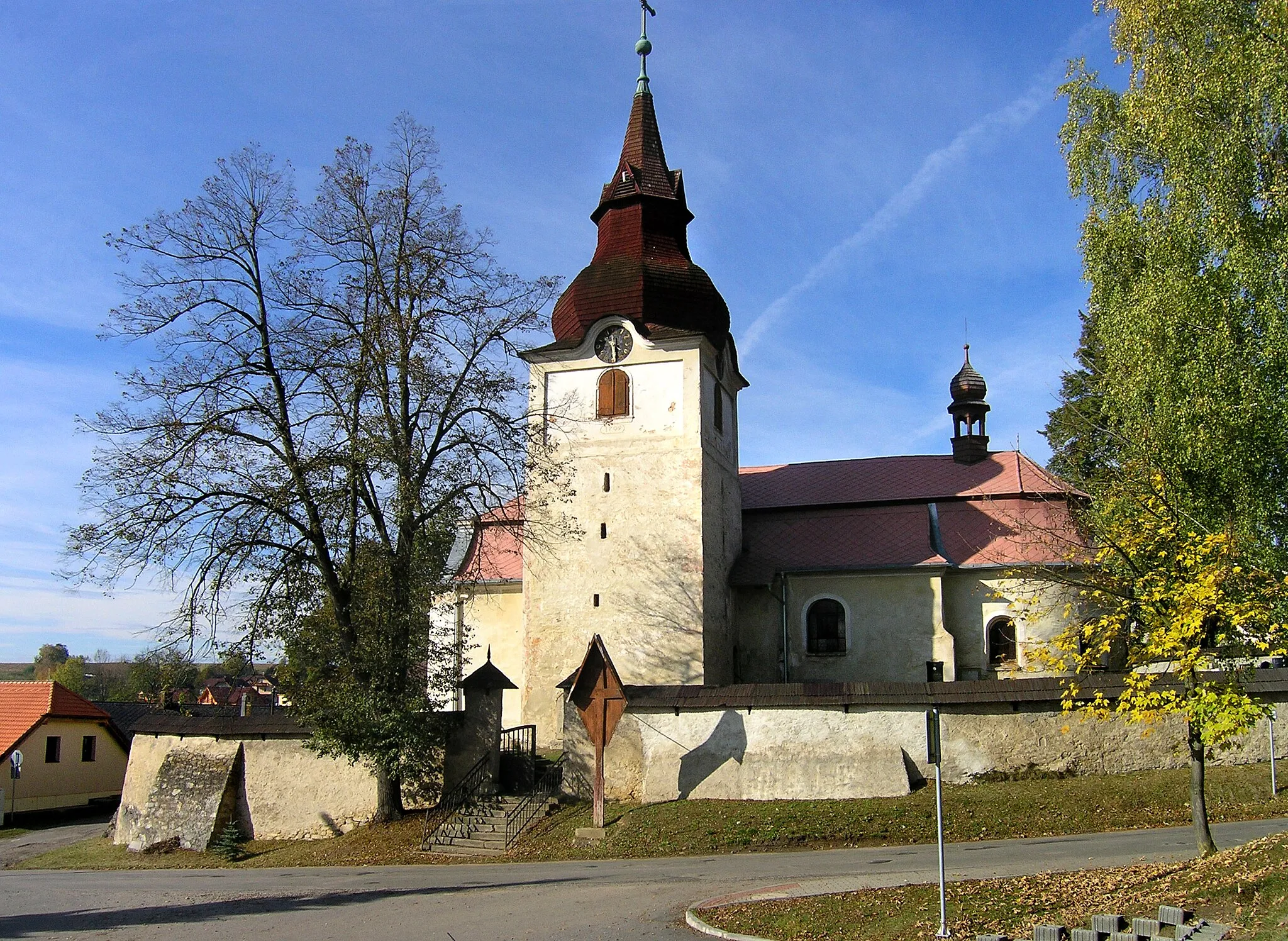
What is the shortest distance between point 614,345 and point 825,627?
337 inches

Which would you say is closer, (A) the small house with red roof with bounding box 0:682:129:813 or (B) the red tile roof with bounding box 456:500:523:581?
(B) the red tile roof with bounding box 456:500:523:581

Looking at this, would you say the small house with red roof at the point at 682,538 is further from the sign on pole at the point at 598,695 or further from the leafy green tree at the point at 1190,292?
the leafy green tree at the point at 1190,292

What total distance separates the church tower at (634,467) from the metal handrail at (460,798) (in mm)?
3821

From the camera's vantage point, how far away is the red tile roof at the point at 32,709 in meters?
30.6

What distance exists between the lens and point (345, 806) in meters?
19.2

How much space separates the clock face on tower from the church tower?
0.11 feet

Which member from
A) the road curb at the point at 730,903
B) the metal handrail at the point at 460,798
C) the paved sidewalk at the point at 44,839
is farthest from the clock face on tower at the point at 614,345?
the paved sidewalk at the point at 44,839

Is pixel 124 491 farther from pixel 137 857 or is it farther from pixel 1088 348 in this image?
pixel 1088 348

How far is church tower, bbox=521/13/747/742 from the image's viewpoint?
22656 millimetres

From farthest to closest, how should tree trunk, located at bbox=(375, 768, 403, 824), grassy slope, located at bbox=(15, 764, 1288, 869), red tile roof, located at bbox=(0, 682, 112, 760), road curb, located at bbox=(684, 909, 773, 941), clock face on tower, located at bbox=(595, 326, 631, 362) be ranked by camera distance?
red tile roof, located at bbox=(0, 682, 112, 760) → clock face on tower, located at bbox=(595, 326, 631, 362) → tree trunk, located at bbox=(375, 768, 403, 824) → grassy slope, located at bbox=(15, 764, 1288, 869) → road curb, located at bbox=(684, 909, 773, 941)

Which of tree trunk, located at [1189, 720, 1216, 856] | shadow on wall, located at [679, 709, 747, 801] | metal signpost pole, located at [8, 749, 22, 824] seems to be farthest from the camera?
metal signpost pole, located at [8, 749, 22, 824]

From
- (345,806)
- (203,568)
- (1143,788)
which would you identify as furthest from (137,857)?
(1143,788)

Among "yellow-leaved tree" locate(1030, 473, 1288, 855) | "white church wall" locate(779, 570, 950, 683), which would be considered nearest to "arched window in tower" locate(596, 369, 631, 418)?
"white church wall" locate(779, 570, 950, 683)

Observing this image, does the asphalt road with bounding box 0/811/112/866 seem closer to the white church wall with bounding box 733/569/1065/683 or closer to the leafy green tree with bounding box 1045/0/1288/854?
the white church wall with bounding box 733/569/1065/683
